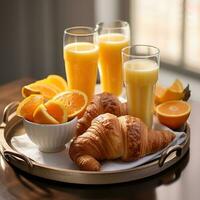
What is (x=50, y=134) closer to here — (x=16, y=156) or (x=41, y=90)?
(x=16, y=156)

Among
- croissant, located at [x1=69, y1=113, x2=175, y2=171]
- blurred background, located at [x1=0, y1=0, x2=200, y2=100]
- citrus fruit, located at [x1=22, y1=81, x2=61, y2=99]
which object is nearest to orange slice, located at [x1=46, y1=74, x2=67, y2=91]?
citrus fruit, located at [x1=22, y1=81, x2=61, y2=99]

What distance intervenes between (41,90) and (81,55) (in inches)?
6.3

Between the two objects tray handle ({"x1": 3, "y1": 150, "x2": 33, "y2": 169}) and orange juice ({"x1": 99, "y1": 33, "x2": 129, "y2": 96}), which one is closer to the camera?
tray handle ({"x1": 3, "y1": 150, "x2": 33, "y2": 169})

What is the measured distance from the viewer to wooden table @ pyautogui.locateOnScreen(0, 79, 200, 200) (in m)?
0.99

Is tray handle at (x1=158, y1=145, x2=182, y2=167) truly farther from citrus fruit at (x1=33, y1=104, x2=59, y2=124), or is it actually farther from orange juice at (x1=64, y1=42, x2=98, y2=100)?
orange juice at (x1=64, y1=42, x2=98, y2=100)

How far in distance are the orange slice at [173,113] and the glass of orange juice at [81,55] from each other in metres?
0.20

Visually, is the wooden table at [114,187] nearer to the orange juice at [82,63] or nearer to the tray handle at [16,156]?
the tray handle at [16,156]

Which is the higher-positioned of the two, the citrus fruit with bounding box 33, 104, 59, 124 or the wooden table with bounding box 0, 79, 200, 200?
the citrus fruit with bounding box 33, 104, 59, 124

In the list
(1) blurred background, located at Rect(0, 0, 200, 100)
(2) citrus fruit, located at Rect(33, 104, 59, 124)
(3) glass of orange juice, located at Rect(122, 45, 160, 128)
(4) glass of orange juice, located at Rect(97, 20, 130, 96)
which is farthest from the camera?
(1) blurred background, located at Rect(0, 0, 200, 100)

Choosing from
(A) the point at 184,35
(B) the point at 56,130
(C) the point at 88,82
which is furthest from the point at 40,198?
(A) the point at 184,35

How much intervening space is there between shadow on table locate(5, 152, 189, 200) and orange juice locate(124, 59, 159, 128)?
0.20 m

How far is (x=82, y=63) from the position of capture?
54.0 inches

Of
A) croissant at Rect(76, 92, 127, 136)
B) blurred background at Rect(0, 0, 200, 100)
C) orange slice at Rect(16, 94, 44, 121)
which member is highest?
orange slice at Rect(16, 94, 44, 121)

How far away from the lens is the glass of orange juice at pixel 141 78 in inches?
47.0
